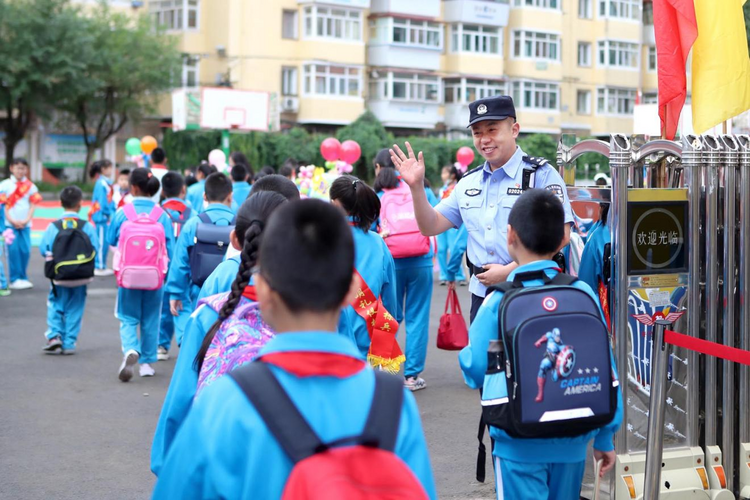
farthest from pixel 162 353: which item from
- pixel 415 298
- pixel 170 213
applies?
pixel 415 298

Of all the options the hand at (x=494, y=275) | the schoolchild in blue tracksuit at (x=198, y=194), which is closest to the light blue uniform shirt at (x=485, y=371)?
the hand at (x=494, y=275)

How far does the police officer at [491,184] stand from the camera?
203 inches

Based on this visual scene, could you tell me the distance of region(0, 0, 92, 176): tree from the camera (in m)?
37.3

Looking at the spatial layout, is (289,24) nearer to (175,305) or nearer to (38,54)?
(38,54)

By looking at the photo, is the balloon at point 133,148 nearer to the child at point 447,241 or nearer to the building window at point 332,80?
the child at point 447,241

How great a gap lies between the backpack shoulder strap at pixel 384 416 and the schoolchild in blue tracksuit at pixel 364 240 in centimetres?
346

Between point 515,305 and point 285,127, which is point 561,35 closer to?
point 285,127

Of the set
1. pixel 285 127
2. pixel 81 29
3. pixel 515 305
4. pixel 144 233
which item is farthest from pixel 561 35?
pixel 515 305

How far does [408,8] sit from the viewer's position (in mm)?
49281

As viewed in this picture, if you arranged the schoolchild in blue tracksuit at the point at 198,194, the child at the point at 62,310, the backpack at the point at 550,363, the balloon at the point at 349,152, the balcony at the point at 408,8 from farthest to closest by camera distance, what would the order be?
the balcony at the point at 408,8 → the balloon at the point at 349,152 → the schoolchild in blue tracksuit at the point at 198,194 → the child at the point at 62,310 → the backpack at the point at 550,363

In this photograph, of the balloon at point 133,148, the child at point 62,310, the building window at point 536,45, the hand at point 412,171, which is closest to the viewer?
the hand at point 412,171

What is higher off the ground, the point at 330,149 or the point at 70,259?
the point at 330,149

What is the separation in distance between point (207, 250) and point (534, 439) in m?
4.35

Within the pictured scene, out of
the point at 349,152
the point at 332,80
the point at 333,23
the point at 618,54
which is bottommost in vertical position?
the point at 349,152
